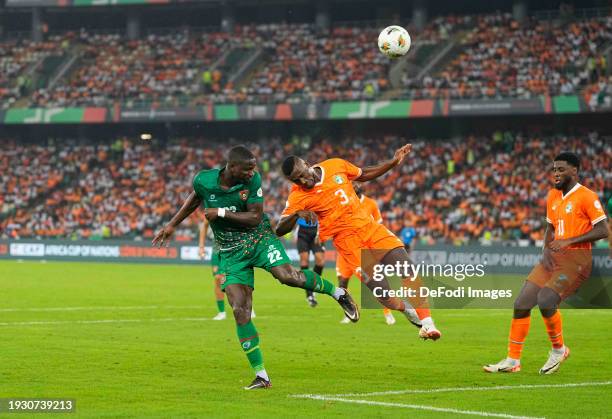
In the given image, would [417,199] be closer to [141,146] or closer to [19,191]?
[141,146]

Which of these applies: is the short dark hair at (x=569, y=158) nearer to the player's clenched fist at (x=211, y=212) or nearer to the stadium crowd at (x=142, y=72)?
the player's clenched fist at (x=211, y=212)

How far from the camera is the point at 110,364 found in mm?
14523

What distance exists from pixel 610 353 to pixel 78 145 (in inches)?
2070

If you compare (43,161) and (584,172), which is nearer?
(584,172)

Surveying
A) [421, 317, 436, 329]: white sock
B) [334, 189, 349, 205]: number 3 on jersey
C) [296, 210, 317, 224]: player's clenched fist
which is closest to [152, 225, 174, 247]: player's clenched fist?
[296, 210, 317, 224]: player's clenched fist

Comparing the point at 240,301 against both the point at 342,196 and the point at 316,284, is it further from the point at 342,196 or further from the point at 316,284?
the point at 342,196

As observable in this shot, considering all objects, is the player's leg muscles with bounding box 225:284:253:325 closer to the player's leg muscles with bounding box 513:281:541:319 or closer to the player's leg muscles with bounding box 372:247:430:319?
the player's leg muscles with bounding box 372:247:430:319

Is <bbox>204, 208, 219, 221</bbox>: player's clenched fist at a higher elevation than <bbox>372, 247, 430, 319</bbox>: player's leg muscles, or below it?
higher

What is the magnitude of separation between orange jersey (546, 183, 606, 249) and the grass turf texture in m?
1.73

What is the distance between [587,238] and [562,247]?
31 centimetres

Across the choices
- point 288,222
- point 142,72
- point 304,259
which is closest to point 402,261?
point 288,222

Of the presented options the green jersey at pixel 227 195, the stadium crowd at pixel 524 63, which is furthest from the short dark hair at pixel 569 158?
the stadium crowd at pixel 524 63

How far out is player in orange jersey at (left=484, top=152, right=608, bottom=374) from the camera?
1299 centimetres

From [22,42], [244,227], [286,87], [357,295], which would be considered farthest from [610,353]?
[22,42]
